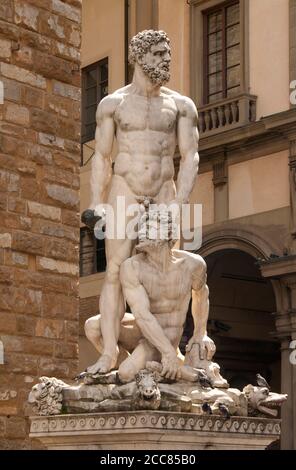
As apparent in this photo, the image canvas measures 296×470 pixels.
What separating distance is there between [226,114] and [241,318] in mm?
3606

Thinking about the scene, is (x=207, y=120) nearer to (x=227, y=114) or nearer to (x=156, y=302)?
(x=227, y=114)

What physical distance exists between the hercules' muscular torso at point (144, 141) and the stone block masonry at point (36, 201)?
11.2 ft

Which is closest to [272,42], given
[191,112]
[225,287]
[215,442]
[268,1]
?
[268,1]

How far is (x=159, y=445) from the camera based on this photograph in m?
9.62

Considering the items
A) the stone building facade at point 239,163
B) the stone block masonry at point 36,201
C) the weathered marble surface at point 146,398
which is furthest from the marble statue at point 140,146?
the stone building facade at point 239,163

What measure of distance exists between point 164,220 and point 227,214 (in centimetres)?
1093

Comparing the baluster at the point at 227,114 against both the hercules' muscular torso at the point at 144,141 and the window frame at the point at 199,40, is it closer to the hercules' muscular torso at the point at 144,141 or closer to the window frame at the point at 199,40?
the window frame at the point at 199,40

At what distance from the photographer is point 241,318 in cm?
2273

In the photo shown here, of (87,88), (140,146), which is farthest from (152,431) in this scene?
(87,88)

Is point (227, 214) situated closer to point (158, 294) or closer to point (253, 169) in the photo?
point (253, 169)

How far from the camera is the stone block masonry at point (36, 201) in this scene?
13641 mm

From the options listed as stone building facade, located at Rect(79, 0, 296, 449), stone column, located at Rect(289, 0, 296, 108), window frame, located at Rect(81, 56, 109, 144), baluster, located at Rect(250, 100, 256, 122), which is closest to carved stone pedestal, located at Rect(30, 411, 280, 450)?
stone building facade, located at Rect(79, 0, 296, 449)

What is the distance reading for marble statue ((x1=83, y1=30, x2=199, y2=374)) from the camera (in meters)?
10.4

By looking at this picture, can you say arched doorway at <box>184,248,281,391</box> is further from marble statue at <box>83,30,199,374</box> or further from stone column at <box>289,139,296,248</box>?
marble statue at <box>83,30,199,374</box>
